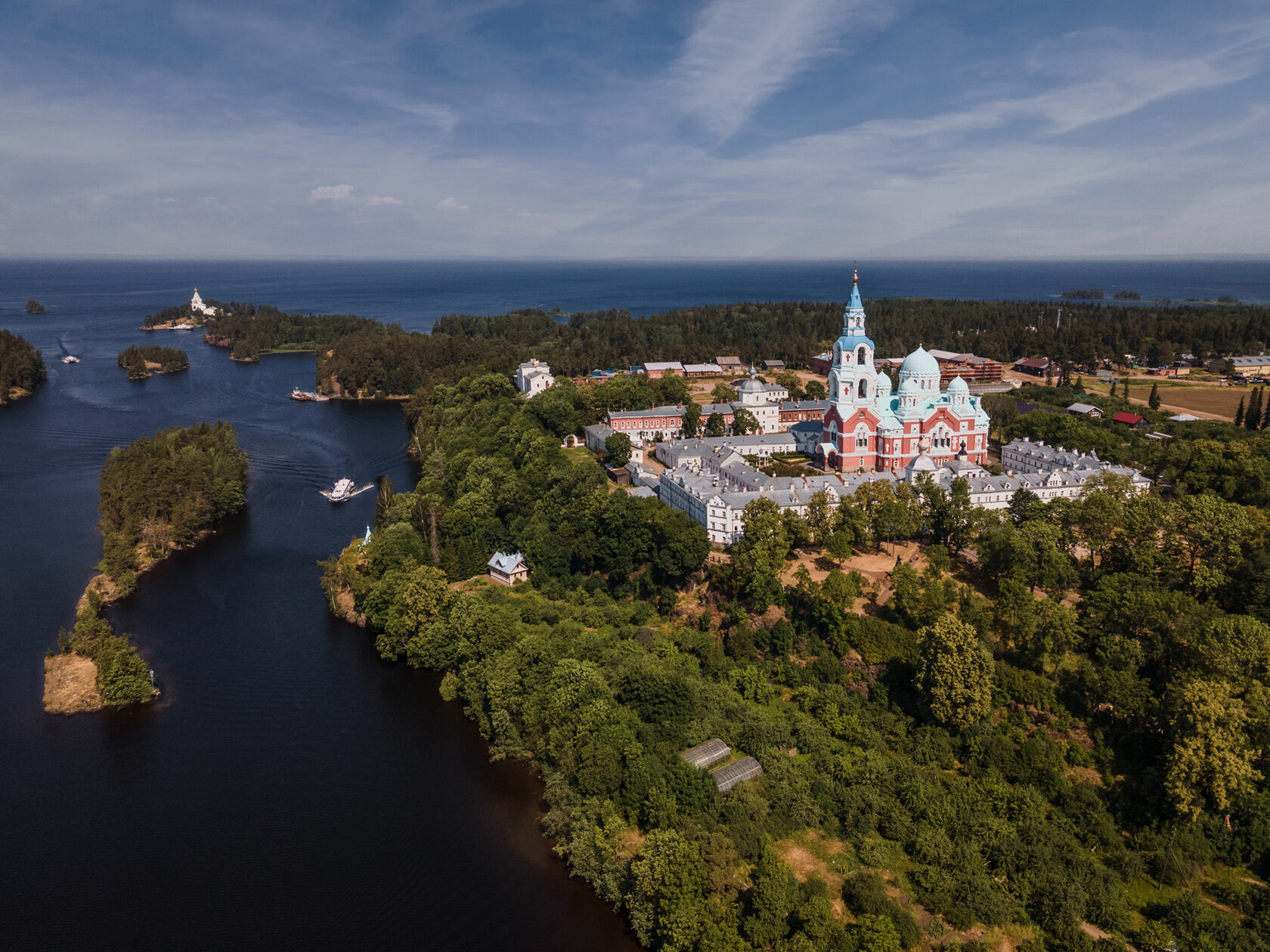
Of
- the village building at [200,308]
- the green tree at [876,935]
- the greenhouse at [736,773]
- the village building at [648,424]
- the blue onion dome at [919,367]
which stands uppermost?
the village building at [200,308]

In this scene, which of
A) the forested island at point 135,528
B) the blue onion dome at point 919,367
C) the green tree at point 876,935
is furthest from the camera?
the blue onion dome at point 919,367

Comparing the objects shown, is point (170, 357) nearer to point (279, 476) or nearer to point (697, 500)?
point (279, 476)

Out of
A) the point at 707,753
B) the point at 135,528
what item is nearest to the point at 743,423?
the point at 707,753

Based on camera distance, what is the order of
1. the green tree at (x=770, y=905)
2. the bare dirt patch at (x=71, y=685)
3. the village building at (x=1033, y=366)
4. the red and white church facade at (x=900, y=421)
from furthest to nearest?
the village building at (x=1033, y=366), the red and white church facade at (x=900, y=421), the bare dirt patch at (x=71, y=685), the green tree at (x=770, y=905)

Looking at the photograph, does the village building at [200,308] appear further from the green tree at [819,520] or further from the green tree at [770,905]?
the green tree at [770,905]

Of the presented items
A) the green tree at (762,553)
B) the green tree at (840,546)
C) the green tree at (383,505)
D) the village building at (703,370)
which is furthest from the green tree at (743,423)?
the green tree at (383,505)

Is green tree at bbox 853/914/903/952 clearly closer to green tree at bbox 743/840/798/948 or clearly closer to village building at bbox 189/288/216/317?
green tree at bbox 743/840/798/948
